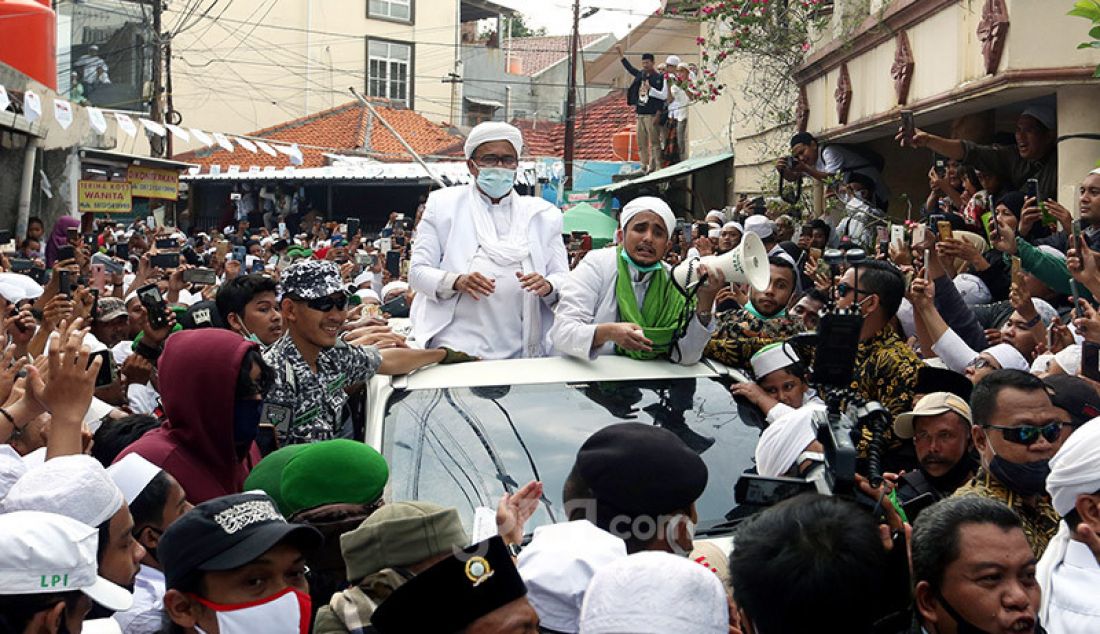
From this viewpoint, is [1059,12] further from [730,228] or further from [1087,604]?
[1087,604]

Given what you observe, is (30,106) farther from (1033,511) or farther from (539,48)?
(539,48)

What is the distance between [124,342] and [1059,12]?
6351 millimetres

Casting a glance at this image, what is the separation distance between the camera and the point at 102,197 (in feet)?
70.7

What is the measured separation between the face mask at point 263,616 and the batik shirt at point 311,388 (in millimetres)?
1743

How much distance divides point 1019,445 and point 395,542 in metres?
2.02

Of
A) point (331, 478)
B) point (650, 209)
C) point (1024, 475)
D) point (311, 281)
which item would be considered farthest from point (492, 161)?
point (1024, 475)

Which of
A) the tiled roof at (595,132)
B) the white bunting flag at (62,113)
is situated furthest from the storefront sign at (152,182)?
the tiled roof at (595,132)

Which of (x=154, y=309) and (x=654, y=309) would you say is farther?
(x=154, y=309)

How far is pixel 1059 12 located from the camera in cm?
830

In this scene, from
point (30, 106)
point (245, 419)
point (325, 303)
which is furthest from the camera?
point (30, 106)

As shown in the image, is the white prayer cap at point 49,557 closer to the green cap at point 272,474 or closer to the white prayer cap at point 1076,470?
the green cap at point 272,474

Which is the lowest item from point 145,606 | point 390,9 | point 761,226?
point 145,606

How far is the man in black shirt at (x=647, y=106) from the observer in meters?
21.6

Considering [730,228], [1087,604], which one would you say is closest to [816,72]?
[730,228]
